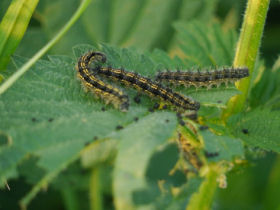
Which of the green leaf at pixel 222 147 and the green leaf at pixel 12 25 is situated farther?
the green leaf at pixel 12 25

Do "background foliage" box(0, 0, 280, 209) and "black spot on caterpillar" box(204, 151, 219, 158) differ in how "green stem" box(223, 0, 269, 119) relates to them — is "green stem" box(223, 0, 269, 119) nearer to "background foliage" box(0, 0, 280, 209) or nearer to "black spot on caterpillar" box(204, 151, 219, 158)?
"background foliage" box(0, 0, 280, 209)

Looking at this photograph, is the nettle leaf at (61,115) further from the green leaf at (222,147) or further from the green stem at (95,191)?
the green stem at (95,191)

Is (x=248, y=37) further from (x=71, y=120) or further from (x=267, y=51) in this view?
(x=267, y=51)

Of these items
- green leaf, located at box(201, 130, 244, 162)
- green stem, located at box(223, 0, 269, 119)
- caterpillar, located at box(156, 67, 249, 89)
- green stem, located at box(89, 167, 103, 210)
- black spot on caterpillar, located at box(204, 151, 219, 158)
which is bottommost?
green stem, located at box(89, 167, 103, 210)

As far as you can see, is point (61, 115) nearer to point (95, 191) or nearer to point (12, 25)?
point (12, 25)

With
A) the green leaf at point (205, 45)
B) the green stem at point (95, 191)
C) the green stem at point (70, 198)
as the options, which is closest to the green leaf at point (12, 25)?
the green leaf at point (205, 45)

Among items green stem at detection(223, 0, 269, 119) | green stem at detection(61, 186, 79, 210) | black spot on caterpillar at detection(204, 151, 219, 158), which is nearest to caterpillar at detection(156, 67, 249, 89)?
green stem at detection(223, 0, 269, 119)
